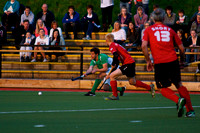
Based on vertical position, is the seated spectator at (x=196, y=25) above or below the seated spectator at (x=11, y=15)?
below

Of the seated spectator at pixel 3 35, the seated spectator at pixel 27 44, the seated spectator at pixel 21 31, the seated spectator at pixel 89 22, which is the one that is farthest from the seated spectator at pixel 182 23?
the seated spectator at pixel 3 35

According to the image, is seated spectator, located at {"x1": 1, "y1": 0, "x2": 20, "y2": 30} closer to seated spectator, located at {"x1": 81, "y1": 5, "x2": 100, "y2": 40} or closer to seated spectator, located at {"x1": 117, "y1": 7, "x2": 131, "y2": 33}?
seated spectator, located at {"x1": 81, "y1": 5, "x2": 100, "y2": 40}

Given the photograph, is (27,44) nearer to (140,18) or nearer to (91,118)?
(140,18)

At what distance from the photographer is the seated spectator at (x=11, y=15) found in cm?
2003

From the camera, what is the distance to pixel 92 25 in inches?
756

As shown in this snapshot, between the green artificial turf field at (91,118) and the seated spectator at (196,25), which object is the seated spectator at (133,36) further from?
the green artificial turf field at (91,118)

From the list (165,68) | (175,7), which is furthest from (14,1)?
(165,68)

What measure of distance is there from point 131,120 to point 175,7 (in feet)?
49.8

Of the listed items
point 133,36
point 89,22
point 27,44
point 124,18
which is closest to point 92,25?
point 89,22

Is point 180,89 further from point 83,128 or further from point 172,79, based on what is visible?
point 83,128

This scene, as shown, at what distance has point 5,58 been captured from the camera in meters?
18.9

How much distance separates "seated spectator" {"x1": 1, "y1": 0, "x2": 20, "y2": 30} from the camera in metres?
20.0

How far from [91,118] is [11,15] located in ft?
41.9

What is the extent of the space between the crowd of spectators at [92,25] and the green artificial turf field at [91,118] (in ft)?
22.0
